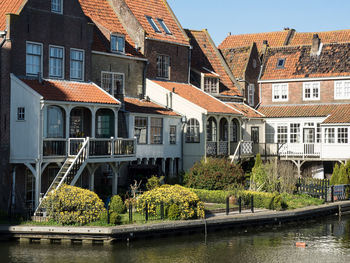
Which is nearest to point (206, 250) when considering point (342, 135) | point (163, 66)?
point (163, 66)

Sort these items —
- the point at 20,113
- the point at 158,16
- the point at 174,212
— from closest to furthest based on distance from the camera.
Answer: the point at 174,212
the point at 20,113
the point at 158,16

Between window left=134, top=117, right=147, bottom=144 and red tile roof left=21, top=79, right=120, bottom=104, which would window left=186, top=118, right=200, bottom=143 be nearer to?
window left=134, top=117, right=147, bottom=144

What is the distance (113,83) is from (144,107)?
255 centimetres

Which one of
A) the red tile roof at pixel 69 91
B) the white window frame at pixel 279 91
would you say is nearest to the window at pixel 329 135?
the white window frame at pixel 279 91

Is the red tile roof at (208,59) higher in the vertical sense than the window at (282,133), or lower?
higher

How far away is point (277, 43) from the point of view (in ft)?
219

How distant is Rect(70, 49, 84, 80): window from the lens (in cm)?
3647

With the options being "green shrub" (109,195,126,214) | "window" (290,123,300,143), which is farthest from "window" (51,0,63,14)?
"window" (290,123,300,143)

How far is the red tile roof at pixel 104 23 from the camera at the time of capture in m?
40.6

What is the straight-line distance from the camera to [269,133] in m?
52.6

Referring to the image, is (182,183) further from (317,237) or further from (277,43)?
(277,43)

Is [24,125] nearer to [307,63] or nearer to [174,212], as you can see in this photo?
[174,212]

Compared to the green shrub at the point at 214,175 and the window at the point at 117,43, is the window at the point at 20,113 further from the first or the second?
the green shrub at the point at 214,175

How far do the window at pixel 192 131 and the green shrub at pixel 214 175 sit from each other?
155 inches
